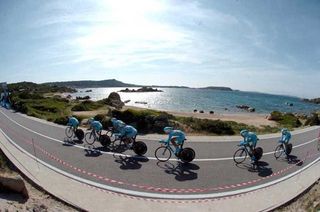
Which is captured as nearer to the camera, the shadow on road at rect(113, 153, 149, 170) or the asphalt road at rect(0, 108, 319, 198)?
the asphalt road at rect(0, 108, 319, 198)

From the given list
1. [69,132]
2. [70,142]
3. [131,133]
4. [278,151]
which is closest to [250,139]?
[278,151]

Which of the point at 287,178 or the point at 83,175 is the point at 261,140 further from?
the point at 83,175

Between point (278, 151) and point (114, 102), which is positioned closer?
point (278, 151)

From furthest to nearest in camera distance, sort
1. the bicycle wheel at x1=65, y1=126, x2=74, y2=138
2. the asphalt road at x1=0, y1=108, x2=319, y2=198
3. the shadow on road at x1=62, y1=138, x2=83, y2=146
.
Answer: the bicycle wheel at x1=65, y1=126, x2=74, y2=138, the shadow on road at x1=62, y1=138, x2=83, y2=146, the asphalt road at x1=0, y1=108, x2=319, y2=198

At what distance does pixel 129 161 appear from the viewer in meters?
12.6

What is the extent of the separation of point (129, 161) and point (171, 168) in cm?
205

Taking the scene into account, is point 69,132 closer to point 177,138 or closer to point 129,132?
point 129,132

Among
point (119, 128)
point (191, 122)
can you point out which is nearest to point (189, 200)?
point (119, 128)

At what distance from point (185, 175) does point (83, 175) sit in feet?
12.9

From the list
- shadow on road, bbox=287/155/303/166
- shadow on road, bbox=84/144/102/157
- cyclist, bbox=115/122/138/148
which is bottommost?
shadow on road, bbox=84/144/102/157

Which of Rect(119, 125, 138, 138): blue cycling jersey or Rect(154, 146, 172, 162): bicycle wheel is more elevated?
Rect(119, 125, 138, 138): blue cycling jersey

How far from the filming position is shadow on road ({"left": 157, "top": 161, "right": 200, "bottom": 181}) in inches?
425

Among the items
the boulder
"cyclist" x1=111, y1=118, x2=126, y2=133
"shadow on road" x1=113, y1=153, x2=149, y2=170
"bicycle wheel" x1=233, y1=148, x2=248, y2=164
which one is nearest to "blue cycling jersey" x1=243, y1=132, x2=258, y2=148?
"bicycle wheel" x1=233, y1=148, x2=248, y2=164

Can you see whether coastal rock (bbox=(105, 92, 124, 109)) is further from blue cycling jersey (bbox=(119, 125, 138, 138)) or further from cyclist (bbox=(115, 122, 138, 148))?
blue cycling jersey (bbox=(119, 125, 138, 138))
